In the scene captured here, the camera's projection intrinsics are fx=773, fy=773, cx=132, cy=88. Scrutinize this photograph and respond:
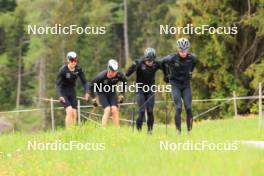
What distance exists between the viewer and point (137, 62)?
16562mm

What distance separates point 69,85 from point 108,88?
3.68 feet

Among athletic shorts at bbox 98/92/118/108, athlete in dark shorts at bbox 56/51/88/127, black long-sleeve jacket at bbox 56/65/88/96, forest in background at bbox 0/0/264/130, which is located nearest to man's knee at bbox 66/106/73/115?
athlete in dark shorts at bbox 56/51/88/127

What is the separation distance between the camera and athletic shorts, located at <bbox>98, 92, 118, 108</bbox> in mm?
16703

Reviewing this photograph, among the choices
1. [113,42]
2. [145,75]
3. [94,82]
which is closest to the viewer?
[94,82]

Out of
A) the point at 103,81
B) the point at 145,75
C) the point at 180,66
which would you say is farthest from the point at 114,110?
the point at 180,66

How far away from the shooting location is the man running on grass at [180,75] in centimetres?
1580

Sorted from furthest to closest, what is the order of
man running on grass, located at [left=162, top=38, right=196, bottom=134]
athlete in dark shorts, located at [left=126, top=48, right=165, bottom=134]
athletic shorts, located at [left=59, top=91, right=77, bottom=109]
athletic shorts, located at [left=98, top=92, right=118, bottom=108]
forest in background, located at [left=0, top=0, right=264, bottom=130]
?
forest in background, located at [left=0, top=0, right=264, bottom=130] < athletic shorts, located at [left=59, top=91, right=77, bottom=109] < athletic shorts, located at [left=98, top=92, right=118, bottom=108] < athlete in dark shorts, located at [left=126, top=48, right=165, bottom=134] < man running on grass, located at [left=162, top=38, right=196, bottom=134]

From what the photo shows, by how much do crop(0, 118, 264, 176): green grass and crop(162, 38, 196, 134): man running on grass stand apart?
79 cm

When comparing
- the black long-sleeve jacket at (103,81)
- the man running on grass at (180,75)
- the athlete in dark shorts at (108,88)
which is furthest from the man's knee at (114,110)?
the man running on grass at (180,75)

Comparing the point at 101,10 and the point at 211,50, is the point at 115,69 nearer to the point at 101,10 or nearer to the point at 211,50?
the point at 211,50

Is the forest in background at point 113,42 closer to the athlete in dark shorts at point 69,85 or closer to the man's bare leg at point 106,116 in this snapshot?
the athlete in dark shorts at point 69,85

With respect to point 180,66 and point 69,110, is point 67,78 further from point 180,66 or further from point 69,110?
point 180,66

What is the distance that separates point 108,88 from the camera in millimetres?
16672

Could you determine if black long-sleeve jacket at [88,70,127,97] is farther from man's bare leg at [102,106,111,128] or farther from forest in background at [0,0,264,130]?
forest in background at [0,0,264,130]
